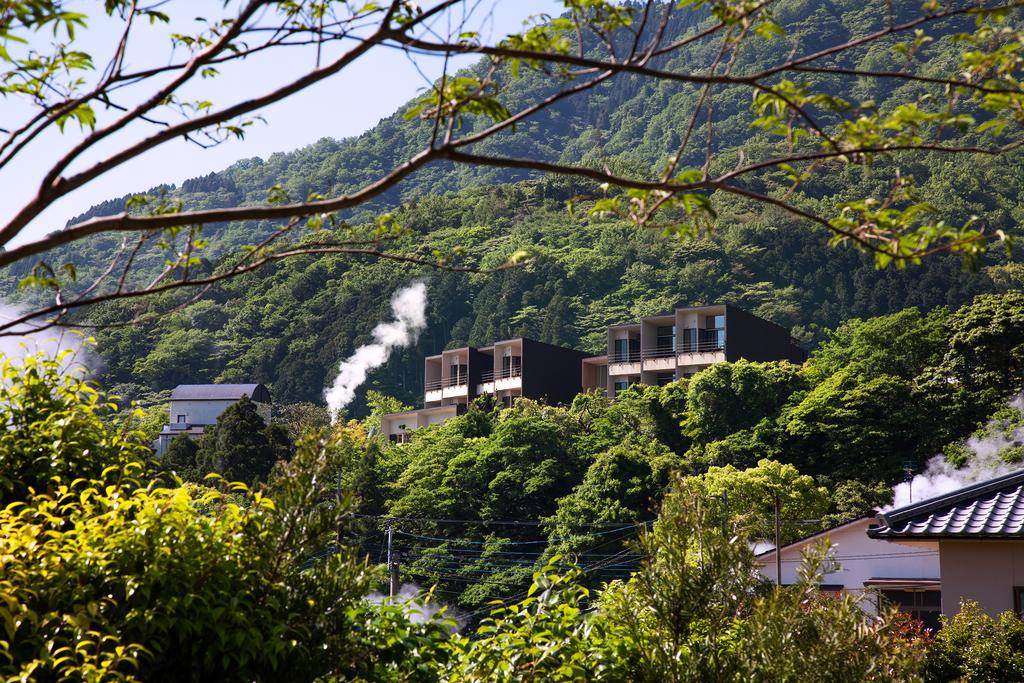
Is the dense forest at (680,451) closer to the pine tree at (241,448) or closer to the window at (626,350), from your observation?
the pine tree at (241,448)

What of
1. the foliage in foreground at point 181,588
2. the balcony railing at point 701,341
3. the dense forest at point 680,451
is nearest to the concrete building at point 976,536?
the foliage in foreground at point 181,588

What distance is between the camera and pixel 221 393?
59.5 m

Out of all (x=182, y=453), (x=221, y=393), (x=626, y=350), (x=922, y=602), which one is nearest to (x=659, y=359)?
(x=626, y=350)

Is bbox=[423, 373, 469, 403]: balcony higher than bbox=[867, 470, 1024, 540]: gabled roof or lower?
higher

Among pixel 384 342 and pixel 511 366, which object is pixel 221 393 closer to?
pixel 511 366

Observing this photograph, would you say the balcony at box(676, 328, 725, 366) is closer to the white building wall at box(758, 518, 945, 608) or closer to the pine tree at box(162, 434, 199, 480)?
the pine tree at box(162, 434, 199, 480)

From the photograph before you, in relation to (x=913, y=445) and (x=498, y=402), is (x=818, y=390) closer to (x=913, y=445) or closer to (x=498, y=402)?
(x=913, y=445)

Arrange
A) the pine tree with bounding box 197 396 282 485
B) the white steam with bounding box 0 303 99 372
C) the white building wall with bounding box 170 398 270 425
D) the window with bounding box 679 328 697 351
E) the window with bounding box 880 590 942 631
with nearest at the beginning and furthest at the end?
1. the white steam with bounding box 0 303 99 372
2. the window with bounding box 880 590 942 631
3. the pine tree with bounding box 197 396 282 485
4. the window with bounding box 679 328 697 351
5. the white building wall with bounding box 170 398 270 425

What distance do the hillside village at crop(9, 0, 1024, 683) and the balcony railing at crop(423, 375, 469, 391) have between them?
6.7 inches

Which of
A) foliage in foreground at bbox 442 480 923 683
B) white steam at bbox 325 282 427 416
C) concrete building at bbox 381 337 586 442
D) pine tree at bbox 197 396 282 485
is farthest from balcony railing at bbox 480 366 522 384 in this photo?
foliage in foreground at bbox 442 480 923 683

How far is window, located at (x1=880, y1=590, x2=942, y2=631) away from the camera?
21.8 metres

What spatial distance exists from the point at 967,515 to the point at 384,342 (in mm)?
66402

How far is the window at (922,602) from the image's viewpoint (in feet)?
71.5

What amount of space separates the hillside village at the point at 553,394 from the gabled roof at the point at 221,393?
6.7 inches
